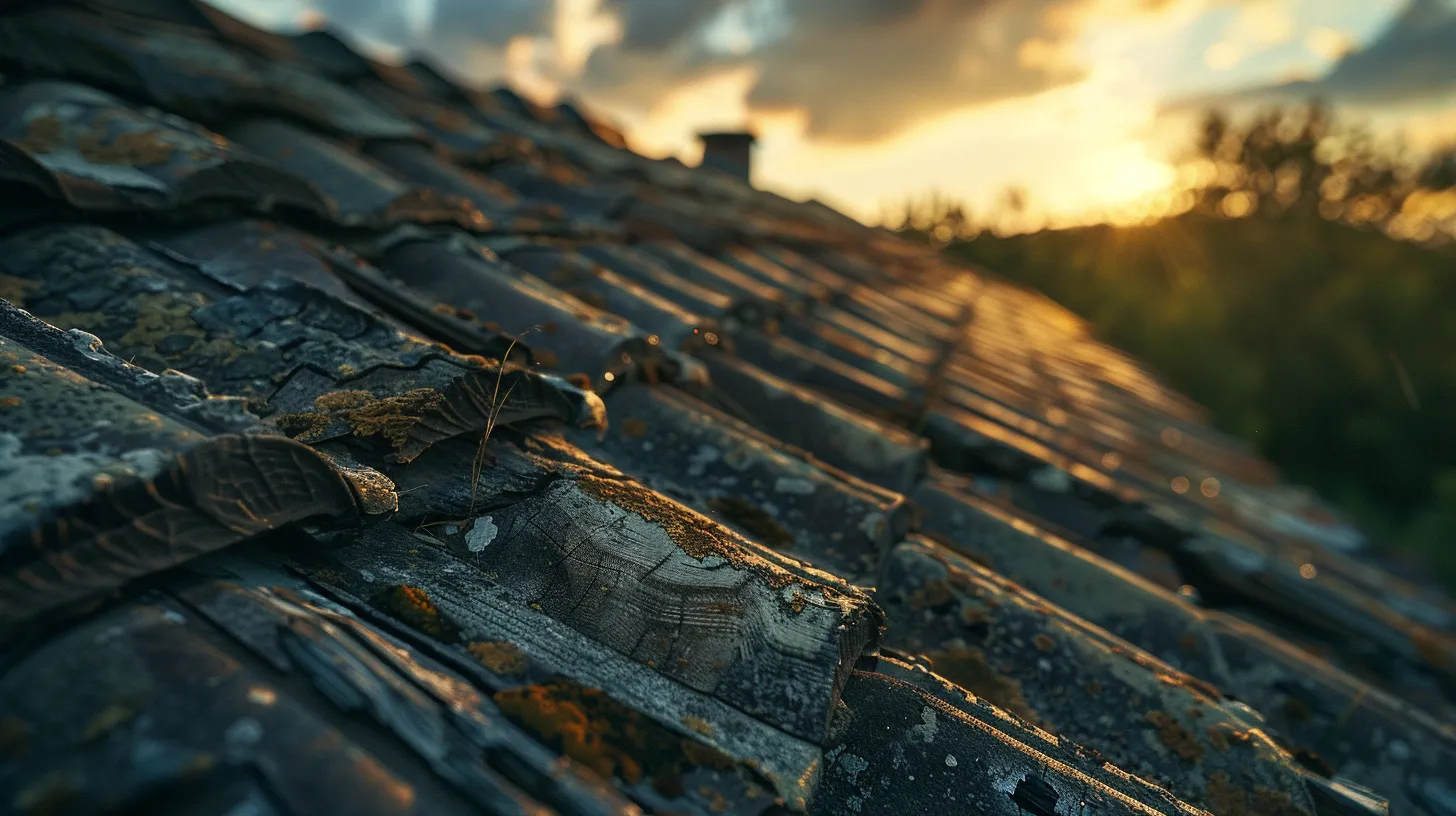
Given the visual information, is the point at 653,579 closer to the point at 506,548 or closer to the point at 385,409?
the point at 506,548

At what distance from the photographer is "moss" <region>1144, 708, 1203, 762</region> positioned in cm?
143

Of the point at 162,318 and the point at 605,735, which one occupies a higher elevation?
the point at 162,318

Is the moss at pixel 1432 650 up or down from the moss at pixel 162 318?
down

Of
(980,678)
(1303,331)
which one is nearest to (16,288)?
(980,678)

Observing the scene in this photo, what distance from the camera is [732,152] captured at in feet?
36.9

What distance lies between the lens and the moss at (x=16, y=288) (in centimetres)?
146

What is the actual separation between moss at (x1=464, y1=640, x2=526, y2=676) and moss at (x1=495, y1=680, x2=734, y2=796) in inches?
1.7

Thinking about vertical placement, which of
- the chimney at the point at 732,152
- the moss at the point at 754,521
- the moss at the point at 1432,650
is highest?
the chimney at the point at 732,152

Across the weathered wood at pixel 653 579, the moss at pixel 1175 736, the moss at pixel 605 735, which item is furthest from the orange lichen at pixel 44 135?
the moss at pixel 1175 736

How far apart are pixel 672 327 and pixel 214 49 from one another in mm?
2339

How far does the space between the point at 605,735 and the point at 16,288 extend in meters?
1.63

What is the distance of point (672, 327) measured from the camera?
2475mm

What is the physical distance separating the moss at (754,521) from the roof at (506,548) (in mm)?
11

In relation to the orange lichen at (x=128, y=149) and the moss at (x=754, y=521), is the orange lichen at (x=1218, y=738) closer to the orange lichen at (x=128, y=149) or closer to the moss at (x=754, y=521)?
the moss at (x=754, y=521)
